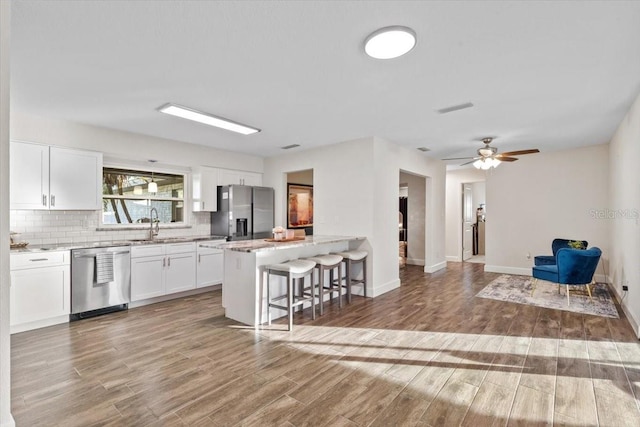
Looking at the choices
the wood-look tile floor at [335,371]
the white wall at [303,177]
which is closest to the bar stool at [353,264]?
the wood-look tile floor at [335,371]

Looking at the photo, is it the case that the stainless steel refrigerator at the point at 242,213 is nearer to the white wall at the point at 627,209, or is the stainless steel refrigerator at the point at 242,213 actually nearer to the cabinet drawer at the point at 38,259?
the cabinet drawer at the point at 38,259

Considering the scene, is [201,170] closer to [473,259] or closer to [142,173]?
[142,173]

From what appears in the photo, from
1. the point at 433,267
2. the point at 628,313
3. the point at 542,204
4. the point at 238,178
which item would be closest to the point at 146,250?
the point at 238,178

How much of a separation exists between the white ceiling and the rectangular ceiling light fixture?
0.51 feet

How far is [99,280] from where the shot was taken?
13.2 feet

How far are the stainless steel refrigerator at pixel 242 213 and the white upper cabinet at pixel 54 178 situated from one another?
189 cm

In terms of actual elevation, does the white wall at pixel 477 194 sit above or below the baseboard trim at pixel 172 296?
above

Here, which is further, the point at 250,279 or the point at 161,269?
the point at 161,269

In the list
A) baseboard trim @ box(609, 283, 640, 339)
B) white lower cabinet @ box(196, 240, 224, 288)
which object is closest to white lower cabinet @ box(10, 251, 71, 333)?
white lower cabinet @ box(196, 240, 224, 288)

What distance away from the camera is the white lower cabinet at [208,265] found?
16.9 feet

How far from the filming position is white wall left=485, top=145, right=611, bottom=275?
5.93m

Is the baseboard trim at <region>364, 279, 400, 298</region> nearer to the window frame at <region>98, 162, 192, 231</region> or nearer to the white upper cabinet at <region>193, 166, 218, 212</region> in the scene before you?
the white upper cabinet at <region>193, 166, 218, 212</region>

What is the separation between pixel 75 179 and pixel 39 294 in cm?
151

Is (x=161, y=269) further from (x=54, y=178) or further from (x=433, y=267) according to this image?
(x=433, y=267)
